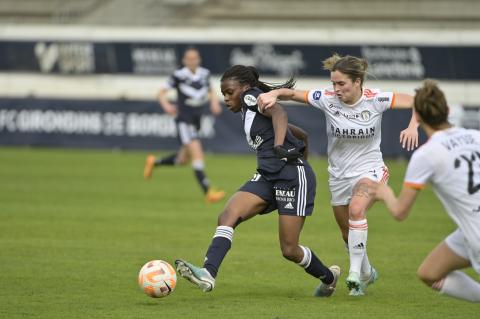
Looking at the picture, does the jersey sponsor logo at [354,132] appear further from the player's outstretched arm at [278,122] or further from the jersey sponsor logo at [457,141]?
the jersey sponsor logo at [457,141]

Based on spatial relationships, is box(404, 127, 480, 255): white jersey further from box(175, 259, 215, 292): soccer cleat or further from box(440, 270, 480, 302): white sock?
box(175, 259, 215, 292): soccer cleat

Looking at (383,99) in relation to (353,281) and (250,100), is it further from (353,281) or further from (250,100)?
(353,281)

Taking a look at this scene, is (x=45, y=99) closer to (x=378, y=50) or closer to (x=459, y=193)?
(x=378, y=50)

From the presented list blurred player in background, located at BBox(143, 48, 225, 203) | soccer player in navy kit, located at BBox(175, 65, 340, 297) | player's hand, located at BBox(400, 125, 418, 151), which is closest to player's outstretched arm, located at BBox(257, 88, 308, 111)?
soccer player in navy kit, located at BBox(175, 65, 340, 297)

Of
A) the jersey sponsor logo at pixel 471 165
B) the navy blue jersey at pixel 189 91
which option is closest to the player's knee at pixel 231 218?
the jersey sponsor logo at pixel 471 165

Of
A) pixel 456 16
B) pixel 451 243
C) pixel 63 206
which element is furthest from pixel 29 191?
pixel 456 16

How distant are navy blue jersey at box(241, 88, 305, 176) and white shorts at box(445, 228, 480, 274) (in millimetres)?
2007

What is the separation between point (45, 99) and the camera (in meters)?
27.4

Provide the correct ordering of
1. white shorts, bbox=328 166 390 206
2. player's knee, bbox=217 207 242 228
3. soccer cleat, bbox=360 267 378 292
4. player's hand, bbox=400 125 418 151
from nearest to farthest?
player's knee, bbox=217 207 242 228 < player's hand, bbox=400 125 418 151 < white shorts, bbox=328 166 390 206 < soccer cleat, bbox=360 267 378 292

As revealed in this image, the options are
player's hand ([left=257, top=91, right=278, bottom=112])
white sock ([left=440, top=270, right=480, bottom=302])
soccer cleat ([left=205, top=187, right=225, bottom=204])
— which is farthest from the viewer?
soccer cleat ([left=205, top=187, right=225, bottom=204])

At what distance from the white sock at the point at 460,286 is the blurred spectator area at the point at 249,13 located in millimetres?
A: 23873

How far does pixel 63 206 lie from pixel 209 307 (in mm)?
7781

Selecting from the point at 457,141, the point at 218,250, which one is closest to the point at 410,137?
the point at 457,141

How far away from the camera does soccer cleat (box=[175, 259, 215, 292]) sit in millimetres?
7599
